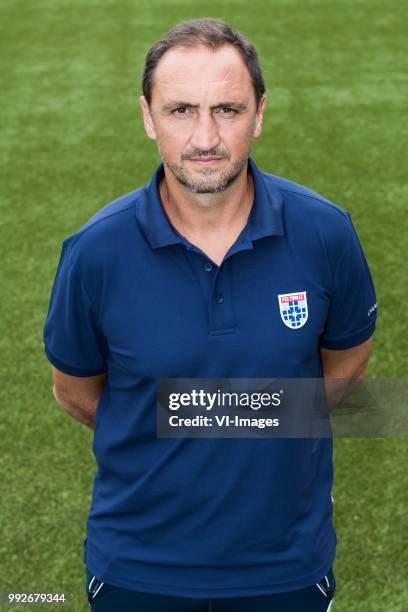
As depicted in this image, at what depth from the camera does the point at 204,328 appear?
6.29ft

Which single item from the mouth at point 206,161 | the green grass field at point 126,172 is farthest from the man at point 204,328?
the green grass field at point 126,172

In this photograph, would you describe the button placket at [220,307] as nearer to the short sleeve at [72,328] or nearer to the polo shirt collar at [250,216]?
the polo shirt collar at [250,216]

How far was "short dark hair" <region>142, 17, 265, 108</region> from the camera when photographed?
6.37 feet

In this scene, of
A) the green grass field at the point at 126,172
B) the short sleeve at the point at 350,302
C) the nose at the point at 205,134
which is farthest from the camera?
the green grass field at the point at 126,172

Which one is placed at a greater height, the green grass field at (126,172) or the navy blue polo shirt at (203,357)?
the navy blue polo shirt at (203,357)

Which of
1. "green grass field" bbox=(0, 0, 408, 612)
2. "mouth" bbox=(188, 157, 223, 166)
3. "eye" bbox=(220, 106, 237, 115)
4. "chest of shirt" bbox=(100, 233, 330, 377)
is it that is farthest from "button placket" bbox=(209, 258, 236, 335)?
"green grass field" bbox=(0, 0, 408, 612)

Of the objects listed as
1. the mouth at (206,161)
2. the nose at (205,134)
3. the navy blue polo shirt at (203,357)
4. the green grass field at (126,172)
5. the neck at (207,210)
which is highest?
the nose at (205,134)

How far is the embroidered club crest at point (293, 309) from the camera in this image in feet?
6.39

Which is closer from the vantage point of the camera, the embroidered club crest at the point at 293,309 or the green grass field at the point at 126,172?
the embroidered club crest at the point at 293,309

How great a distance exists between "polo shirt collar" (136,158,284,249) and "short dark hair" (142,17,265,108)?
19 centimetres

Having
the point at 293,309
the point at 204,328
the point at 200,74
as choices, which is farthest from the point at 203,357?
the point at 200,74

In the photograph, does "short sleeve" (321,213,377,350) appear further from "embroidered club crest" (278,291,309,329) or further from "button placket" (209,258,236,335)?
"button placket" (209,258,236,335)

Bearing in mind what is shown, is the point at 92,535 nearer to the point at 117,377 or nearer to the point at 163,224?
the point at 117,377

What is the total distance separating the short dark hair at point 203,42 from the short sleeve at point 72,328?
43 cm
